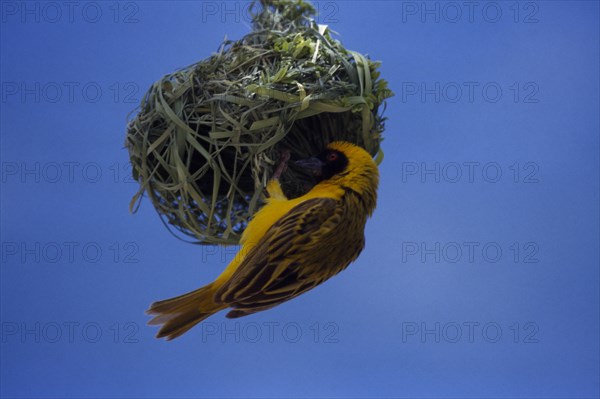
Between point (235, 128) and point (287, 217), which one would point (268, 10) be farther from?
point (287, 217)

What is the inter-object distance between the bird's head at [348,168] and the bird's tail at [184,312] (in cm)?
43

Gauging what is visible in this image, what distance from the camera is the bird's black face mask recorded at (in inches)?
86.1

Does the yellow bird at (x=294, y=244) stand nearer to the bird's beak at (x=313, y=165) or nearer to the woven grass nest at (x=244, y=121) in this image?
the bird's beak at (x=313, y=165)

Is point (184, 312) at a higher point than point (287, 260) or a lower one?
lower

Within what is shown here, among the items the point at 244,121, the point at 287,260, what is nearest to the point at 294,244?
the point at 287,260

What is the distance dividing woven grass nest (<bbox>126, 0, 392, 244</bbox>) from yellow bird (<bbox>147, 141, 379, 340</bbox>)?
108 mm

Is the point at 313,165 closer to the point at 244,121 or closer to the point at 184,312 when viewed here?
the point at 244,121

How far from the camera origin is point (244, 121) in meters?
2.13

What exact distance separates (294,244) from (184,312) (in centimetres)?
36

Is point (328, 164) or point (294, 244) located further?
point (328, 164)

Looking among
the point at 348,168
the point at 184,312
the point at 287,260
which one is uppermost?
the point at 348,168

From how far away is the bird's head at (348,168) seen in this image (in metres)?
2.17

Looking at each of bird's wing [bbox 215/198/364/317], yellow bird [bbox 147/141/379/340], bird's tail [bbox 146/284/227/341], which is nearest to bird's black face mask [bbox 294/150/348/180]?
yellow bird [bbox 147/141/379/340]

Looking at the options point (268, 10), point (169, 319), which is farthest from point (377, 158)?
point (169, 319)
